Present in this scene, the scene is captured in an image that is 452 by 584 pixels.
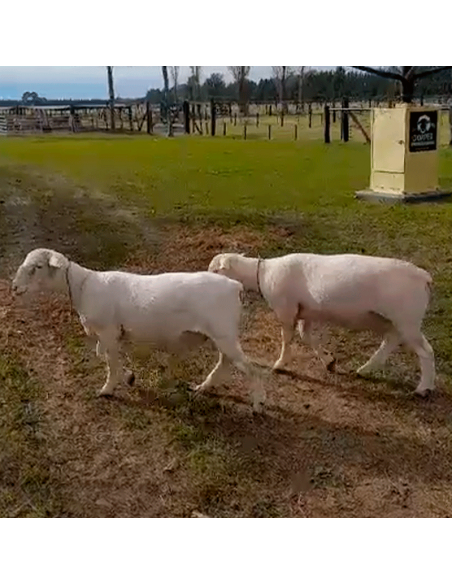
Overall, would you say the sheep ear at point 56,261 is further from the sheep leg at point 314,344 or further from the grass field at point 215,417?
the sheep leg at point 314,344

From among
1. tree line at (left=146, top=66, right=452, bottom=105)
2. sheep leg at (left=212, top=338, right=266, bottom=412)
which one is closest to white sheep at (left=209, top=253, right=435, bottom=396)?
sheep leg at (left=212, top=338, right=266, bottom=412)

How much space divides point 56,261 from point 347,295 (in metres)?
2.14

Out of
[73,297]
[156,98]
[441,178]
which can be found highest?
[156,98]

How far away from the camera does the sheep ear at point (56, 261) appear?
557 cm

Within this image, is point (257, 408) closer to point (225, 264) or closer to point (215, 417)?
point (215, 417)

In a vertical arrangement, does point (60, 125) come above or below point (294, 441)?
above

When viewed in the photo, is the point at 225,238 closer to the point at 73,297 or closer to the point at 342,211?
the point at 342,211

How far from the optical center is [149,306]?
5.32m

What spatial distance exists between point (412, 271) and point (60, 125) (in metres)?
12.5

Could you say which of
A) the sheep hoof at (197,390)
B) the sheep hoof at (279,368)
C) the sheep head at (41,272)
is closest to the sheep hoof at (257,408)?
the sheep hoof at (197,390)

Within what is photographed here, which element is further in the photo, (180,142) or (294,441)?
(180,142)

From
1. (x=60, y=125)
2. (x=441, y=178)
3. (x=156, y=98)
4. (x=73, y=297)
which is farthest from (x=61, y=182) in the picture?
(x=73, y=297)

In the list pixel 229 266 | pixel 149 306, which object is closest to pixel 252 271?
pixel 229 266

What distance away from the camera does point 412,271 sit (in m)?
5.58
